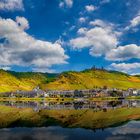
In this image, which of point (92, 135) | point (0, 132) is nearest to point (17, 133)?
point (0, 132)

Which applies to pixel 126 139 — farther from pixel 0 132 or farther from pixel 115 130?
Result: pixel 0 132

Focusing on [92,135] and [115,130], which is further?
[115,130]

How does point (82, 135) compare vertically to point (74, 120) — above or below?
below

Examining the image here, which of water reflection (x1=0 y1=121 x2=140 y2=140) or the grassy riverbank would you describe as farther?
the grassy riverbank

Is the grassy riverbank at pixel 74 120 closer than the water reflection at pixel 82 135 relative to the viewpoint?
No

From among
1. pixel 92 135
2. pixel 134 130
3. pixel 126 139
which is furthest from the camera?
pixel 134 130

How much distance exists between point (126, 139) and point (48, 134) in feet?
51.1

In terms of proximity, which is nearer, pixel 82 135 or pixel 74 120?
pixel 82 135

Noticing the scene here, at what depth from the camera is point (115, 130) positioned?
6594 cm

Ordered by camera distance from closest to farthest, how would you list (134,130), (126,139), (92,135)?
(126,139)
(92,135)
(134,130)

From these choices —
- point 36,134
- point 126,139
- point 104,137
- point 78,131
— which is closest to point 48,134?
point 36,134

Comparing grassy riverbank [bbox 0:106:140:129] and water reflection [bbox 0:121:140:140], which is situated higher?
grassy riverbank [bbox 0:106:140:129]

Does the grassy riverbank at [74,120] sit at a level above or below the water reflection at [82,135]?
above

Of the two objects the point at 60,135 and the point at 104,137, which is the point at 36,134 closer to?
the point at 60,135
